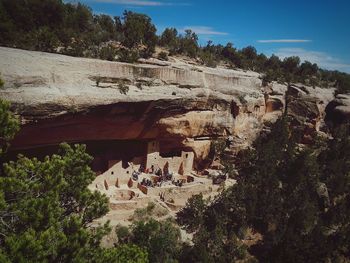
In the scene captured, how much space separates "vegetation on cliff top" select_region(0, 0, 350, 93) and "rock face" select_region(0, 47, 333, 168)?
334 cm

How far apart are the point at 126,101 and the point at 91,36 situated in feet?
30.2

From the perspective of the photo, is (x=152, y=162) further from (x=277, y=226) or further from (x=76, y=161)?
(x=76, y=161)

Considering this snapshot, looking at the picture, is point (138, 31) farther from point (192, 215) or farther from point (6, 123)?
point (6, 123)

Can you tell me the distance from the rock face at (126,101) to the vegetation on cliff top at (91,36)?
11.0 feet

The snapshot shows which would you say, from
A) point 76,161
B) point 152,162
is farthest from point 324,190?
point 76,161

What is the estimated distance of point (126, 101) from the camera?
17906mm

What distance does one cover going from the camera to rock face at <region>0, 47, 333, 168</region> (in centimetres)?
1461

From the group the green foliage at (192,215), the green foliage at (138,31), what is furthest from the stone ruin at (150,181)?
the green foliage at (138,31)

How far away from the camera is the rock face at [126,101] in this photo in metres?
14.6

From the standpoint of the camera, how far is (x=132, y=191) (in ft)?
65.1

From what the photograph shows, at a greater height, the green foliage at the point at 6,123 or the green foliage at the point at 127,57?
the green foliage at the point at 127,57

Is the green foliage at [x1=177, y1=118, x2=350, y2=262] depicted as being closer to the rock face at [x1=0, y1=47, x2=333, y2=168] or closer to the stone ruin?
the stone ruin

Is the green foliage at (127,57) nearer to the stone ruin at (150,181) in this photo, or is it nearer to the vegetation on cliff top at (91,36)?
the vegetation on cliff top at (91,36)

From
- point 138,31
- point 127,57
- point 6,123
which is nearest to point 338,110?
point 138,31
